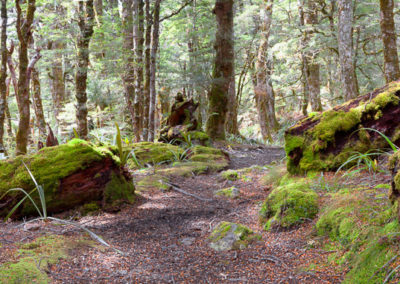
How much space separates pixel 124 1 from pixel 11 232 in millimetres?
12640

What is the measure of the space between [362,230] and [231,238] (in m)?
1.15

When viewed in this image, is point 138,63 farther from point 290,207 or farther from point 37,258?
point 37,258

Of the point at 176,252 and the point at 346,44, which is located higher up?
the point at 346,44

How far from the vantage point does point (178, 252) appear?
9.37 ft

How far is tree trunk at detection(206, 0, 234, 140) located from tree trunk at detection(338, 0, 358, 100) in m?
3.40

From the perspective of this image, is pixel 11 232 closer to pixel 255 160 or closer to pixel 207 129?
pixel 255 160

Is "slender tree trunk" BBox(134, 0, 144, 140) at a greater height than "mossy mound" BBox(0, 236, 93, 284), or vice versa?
"slender tree trunk" BBox(134, 0, 144, 140)

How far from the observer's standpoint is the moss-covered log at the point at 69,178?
12.4 feet

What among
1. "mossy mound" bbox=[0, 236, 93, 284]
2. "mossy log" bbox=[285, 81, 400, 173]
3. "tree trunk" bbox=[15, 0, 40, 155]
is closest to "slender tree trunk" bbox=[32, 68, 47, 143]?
"tree trunk" bbox=[15, 0, 40, 155]

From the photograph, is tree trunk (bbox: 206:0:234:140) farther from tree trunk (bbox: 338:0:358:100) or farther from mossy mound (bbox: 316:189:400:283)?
mossy mound (bbox: 316:189:400:283)

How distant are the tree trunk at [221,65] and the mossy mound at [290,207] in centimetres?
727

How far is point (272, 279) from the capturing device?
2.18 meters

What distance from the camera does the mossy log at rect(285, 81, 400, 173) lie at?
382 cm

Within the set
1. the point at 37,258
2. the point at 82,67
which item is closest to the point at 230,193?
the point at 37,258
